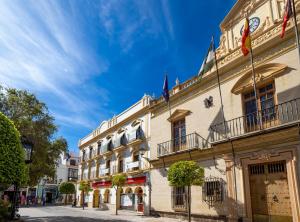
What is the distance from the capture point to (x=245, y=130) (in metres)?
12.1

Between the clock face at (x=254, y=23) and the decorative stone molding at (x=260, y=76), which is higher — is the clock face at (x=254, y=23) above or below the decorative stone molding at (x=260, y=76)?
above

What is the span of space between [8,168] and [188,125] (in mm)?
9867

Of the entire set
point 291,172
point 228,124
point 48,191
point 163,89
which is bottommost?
point 48,191

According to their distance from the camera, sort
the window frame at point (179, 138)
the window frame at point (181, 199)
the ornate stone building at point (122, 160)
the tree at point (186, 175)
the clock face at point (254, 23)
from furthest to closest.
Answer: the ornate stone building at point (122, 160) → the window frame at point (179, 138) → the window frame at point (181, 199) → the clock face at point (254, 23) → the tree at point (186, 175)

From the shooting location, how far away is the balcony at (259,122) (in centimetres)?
1029

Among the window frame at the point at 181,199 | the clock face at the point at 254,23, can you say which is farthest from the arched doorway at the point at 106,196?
the clock face at the point at 254,23

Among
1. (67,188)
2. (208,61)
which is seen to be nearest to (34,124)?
(208,61)

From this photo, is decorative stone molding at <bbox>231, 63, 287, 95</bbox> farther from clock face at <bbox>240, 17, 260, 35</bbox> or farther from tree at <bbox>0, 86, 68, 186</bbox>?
tree at <bbox>0, 86, 68, 186</bbox>

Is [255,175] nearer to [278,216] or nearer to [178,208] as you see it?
[278,216]

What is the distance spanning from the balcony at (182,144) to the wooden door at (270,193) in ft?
10.5

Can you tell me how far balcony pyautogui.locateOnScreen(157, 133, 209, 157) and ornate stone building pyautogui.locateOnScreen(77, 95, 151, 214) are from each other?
82.4 inches

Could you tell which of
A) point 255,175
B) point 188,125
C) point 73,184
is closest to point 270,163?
point 255,175

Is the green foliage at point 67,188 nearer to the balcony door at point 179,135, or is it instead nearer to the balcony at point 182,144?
the balcony at point 182,144

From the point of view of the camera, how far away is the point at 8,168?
895 cm
